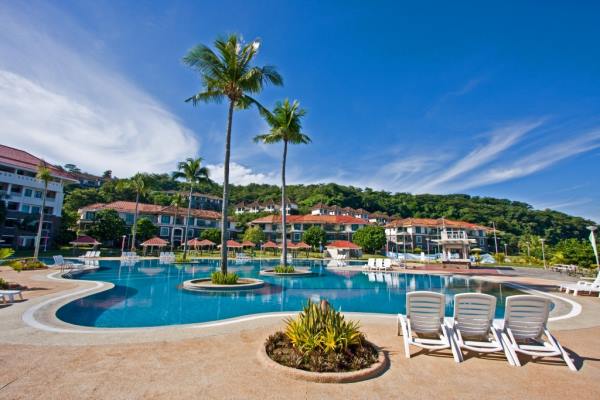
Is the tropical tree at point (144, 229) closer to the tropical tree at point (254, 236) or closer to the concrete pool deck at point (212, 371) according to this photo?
the tropical tree at point (254, 236)

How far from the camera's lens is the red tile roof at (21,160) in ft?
122

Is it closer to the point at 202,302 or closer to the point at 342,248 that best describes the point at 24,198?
the point at 202,302

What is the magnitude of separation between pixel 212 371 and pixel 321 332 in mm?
1741

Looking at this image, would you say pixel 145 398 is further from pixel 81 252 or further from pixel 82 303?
pixel 81 252

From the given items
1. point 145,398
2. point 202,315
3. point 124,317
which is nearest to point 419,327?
point 145,398

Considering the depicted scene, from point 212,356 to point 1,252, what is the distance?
1354cm

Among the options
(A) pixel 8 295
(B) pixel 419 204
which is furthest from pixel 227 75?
(B) pixel 419 204

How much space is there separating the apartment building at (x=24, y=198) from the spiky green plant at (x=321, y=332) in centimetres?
4194

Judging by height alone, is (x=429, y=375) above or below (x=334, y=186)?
below

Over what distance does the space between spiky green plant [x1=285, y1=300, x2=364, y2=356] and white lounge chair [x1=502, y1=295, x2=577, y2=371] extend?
250 cm

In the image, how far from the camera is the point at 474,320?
5.21 m

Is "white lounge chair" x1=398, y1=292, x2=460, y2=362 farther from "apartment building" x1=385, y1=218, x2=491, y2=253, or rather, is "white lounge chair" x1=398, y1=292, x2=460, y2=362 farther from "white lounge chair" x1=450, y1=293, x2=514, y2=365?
"apartment building" x1=385, y1=218, x2=491, y2=253

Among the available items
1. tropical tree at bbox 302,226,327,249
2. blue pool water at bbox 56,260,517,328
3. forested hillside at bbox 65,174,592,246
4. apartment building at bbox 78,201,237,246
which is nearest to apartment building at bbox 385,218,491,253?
forested hillside at bbox 65,174,592,246

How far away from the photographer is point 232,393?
3.64 meters
